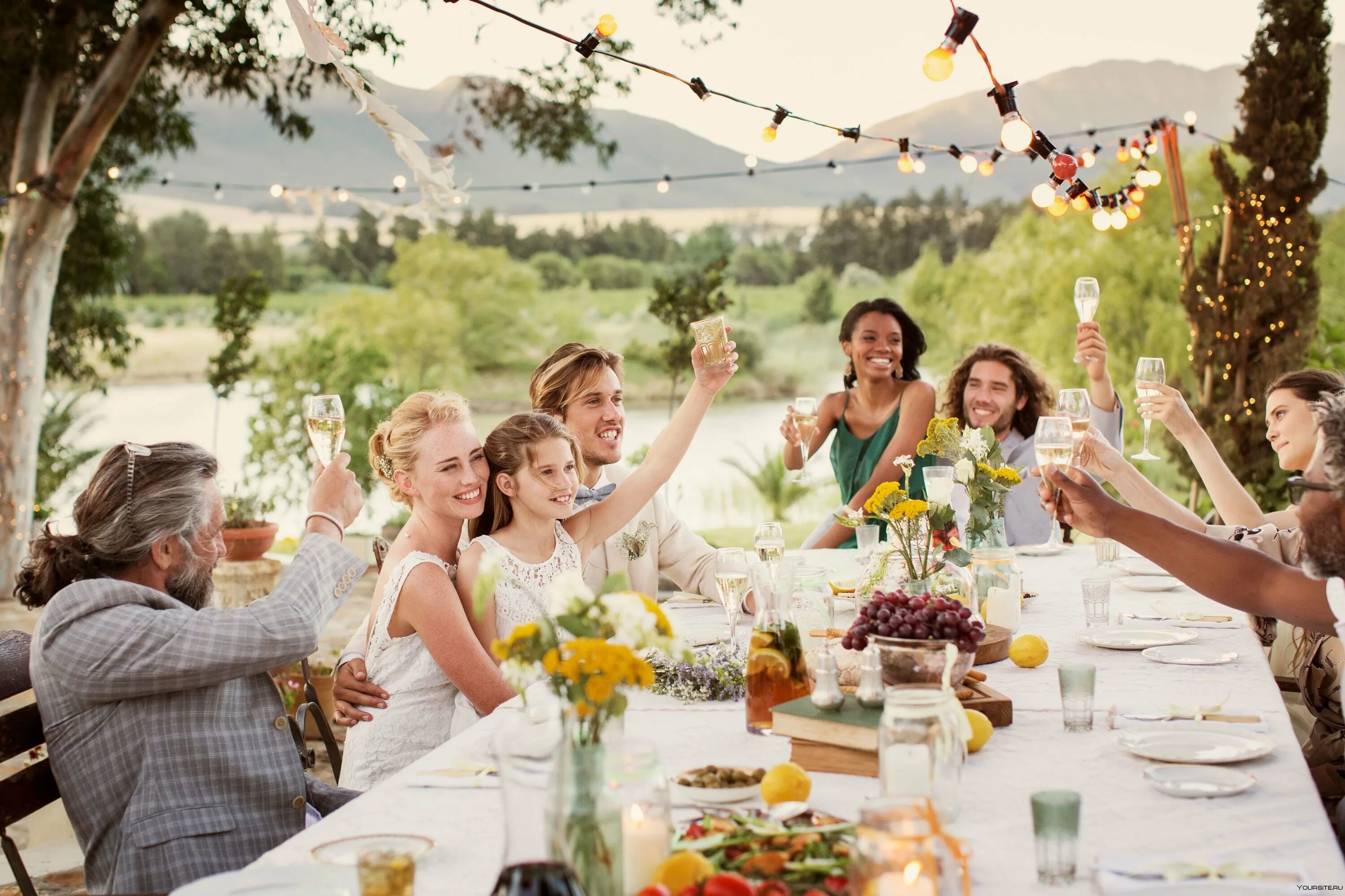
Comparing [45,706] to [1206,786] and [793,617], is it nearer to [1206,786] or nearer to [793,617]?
[793,617]

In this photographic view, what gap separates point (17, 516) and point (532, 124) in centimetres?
398

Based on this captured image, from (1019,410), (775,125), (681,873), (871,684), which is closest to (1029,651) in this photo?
(871,684)

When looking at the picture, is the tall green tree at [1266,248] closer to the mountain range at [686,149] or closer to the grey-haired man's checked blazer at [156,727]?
the mountain range at [686,149]

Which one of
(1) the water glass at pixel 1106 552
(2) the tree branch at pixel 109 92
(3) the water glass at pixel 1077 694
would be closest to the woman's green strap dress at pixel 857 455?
(1) the water glass at pixel 1106 552

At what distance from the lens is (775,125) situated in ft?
13.0

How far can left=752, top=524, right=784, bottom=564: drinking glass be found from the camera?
227cm

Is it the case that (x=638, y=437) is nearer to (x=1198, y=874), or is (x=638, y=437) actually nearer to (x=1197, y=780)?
(x=1197, y=780)

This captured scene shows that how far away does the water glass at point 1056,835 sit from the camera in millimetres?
1173

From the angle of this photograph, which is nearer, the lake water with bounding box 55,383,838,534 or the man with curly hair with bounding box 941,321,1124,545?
the man with curly hair with bounding box 941,321,1124,545

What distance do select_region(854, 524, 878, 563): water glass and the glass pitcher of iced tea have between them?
4.10ft

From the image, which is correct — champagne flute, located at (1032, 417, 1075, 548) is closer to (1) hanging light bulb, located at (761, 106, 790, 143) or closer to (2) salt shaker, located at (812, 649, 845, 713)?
(2) salt shaker, located at (812, 649, 845, 713)

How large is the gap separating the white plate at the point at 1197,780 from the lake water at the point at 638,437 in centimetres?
749

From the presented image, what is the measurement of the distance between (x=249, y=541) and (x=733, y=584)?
4.20 metres

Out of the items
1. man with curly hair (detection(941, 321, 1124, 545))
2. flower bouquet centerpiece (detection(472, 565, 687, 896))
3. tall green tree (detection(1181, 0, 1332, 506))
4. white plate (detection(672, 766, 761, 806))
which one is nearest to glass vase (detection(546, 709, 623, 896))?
flower bouquet centerpiece (detection(472, 565, 687, 896))
